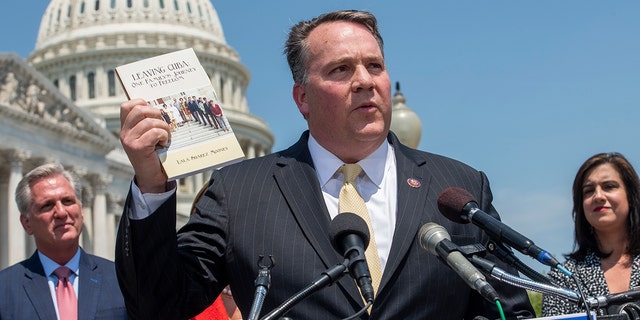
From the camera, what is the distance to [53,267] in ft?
21.2

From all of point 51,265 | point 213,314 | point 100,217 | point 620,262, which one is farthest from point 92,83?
point 620,262

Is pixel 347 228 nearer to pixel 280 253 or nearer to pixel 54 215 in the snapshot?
pixel 280 253

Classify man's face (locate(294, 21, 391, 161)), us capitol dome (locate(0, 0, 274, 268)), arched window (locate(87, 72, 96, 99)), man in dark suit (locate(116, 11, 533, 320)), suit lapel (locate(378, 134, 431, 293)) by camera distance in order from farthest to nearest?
arched window (locate(87, 72, 96, 99)) → us capitol dome (locate(0, 0, 274, 268)) → man's face (locate(294, 21, 391, 161)) → suit lapel (locate(378, 134, 431, 293)) → man in dark suit (locate(116, 11, 533, 320))

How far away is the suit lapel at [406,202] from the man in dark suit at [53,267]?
8.89ft

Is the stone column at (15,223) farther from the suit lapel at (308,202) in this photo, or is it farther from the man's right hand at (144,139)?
the man's right hand at (144,139)

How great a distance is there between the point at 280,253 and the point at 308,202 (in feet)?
0.78

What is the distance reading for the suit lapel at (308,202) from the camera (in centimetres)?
389

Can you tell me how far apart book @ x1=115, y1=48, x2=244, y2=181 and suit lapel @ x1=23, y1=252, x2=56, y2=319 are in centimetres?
277

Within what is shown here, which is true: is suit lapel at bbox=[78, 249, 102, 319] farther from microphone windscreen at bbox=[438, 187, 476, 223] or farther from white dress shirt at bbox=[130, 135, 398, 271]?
microphone windscreen at bbox=[438, 187, 476, 223]

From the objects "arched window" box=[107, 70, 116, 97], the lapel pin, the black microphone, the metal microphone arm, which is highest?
"arched window" box=[107, 70, 116, 97]

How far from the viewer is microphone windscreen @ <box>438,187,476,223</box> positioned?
11.2 feet

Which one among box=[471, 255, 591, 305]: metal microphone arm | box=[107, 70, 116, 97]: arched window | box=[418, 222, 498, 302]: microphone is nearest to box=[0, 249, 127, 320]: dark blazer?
box=[418, 222, 498, 302]: microphone

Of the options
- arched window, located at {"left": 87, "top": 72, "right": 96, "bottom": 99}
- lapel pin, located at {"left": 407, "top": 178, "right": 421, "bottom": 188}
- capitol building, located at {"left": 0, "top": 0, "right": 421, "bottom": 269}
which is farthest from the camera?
arched window, located at {"left": 87, "top": 72, "right": 96, "bottom": 99}

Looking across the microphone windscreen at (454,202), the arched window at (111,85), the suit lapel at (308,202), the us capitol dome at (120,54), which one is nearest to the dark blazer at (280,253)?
the suit lapel at (308,202)
